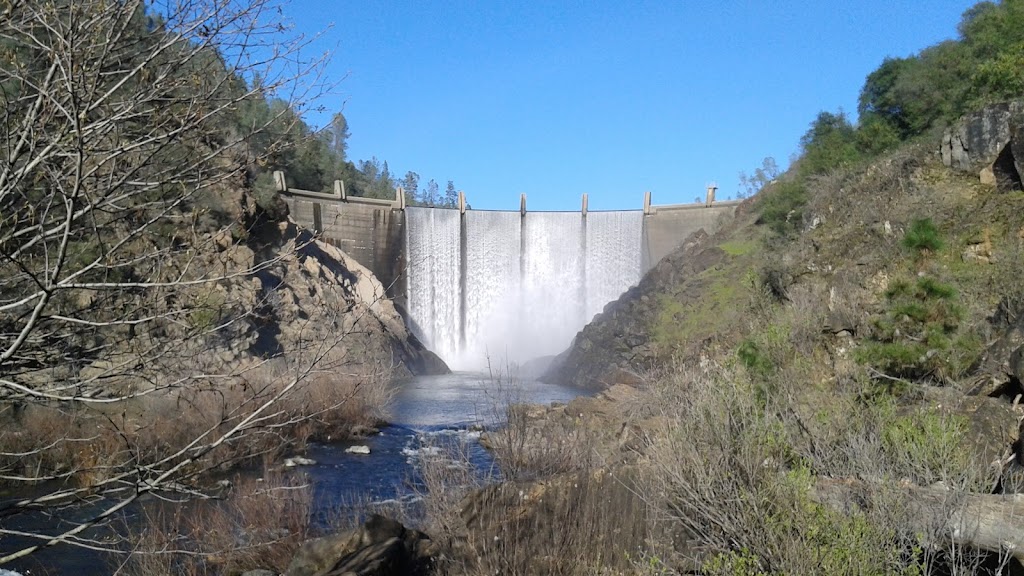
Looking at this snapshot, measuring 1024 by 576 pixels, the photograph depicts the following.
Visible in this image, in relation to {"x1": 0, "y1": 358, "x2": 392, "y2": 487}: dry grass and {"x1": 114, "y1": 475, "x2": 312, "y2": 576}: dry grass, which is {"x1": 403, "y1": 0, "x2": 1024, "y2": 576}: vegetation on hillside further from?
{"x1": 0, "y1": 358, "x2": 392, "y2": 487}: dry grass

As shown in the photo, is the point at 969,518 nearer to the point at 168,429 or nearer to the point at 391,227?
the point at 168,429

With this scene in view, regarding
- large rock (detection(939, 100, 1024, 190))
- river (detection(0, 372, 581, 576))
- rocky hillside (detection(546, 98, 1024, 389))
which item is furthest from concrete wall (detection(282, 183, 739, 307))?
large rock (detection(939, 100, 1024, 190))

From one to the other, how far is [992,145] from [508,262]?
2499 centimetres

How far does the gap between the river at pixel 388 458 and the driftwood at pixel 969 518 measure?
236 inches

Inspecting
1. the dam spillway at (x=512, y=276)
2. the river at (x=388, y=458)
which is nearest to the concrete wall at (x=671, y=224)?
the dam spillway at (x=512, y=276)

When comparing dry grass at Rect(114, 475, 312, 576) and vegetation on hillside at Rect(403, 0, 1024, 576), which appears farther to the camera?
dry grass at Rect(114, 475, 312, 576)

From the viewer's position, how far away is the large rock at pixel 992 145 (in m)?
13.5

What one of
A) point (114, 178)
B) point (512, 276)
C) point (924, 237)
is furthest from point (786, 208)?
point (114, 178)

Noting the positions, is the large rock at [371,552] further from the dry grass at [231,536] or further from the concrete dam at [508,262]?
the concrete dam at [508,262]

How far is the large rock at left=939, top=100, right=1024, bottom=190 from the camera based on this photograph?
13523 millimetres

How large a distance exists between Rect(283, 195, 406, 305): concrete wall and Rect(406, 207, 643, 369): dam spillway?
70 centimetres

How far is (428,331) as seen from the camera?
36438 mm

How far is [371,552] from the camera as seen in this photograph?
6133 millimetres

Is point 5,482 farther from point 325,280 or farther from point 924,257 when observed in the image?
point 325,280
